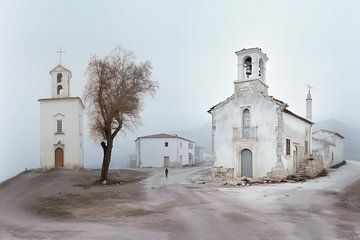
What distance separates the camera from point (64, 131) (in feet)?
116

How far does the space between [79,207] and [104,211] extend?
74.6 inches

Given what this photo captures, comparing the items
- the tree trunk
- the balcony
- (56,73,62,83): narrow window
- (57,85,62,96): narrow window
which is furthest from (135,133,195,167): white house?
the balcony

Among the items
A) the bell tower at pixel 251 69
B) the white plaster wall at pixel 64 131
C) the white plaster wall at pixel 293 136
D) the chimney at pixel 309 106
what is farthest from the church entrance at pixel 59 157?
the chimney at pixel 309 106

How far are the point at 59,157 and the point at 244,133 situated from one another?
18487mm

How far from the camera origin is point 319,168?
102ft

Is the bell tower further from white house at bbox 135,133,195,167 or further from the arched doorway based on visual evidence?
white house at bbox 135,133,195,167

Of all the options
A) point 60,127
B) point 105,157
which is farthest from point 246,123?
point 60,127

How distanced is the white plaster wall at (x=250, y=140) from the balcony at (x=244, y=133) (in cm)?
22

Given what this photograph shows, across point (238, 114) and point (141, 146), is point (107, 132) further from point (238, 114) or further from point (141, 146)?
point (141, 146)

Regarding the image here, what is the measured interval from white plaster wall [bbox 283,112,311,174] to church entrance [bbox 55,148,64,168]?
68.4ft

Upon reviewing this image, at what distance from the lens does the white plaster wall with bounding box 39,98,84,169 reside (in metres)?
34.8

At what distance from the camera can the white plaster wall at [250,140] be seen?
2552 centimetres

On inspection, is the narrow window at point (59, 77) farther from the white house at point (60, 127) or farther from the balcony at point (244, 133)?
the balcony at point (244, 133)

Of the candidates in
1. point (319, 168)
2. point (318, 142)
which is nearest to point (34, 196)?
point (319, 168)
